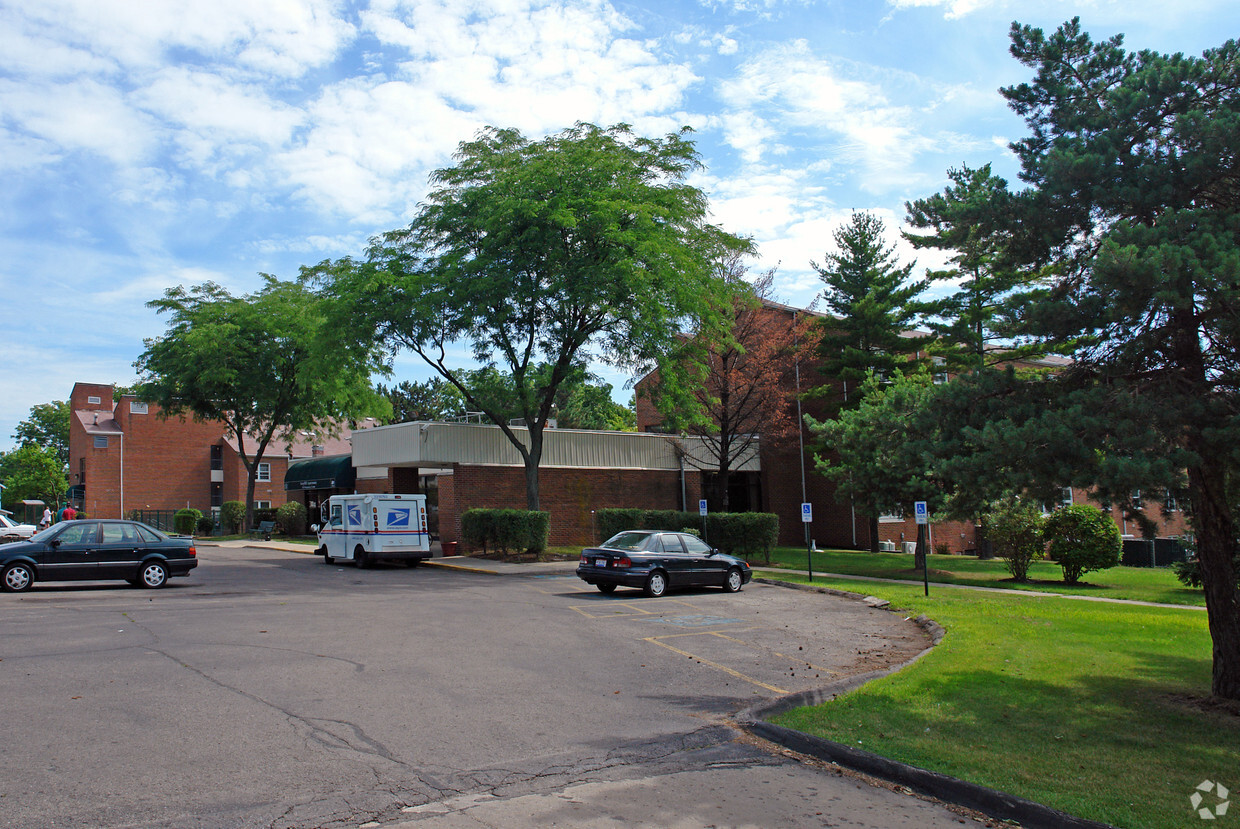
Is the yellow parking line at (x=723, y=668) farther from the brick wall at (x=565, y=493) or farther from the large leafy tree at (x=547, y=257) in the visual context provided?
the brick wall at (x=565, y=493)

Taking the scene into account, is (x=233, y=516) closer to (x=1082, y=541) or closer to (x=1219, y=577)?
(x=1082, y=541)

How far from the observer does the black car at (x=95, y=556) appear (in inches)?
677

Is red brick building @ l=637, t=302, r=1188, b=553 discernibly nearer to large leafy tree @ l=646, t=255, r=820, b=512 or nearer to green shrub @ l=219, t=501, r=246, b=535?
large leafy tree @ l=646, t=255, r=820, b=512

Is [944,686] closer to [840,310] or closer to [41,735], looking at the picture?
[41,735]

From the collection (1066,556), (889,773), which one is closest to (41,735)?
(889,773)

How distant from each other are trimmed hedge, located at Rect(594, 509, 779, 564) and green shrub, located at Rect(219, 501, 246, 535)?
31.4 meters

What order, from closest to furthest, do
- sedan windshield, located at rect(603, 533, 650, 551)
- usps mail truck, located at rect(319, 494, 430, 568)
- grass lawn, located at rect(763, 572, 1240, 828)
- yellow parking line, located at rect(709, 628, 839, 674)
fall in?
1. grass lawn, located at rect(763, 572, 1240, 828)
2. yellow parking line, located at rect(709, 628, 839, 674)
3. sedan windshield, located at rect(603, 533, 650, 551)
4. usps mail truck, located at rect(319, 494, 430, 568)

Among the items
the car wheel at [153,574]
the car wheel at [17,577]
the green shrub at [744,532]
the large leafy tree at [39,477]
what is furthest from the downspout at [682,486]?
the large leafy tree at [39,477]

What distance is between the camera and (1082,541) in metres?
24.7

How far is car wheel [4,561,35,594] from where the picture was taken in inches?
671

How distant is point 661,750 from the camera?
695 centimetres

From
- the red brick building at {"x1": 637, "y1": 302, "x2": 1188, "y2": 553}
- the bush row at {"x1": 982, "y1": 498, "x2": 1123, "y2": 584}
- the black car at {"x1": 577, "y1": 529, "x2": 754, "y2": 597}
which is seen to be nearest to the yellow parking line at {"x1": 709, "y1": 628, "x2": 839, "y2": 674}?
the black car at {"x1": 577, "y1": 529, "x2": 754, "y2": 597}

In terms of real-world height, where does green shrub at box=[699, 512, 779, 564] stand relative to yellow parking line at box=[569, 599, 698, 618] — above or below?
above

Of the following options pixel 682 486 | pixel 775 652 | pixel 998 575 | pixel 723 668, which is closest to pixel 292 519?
pixel 682 486
